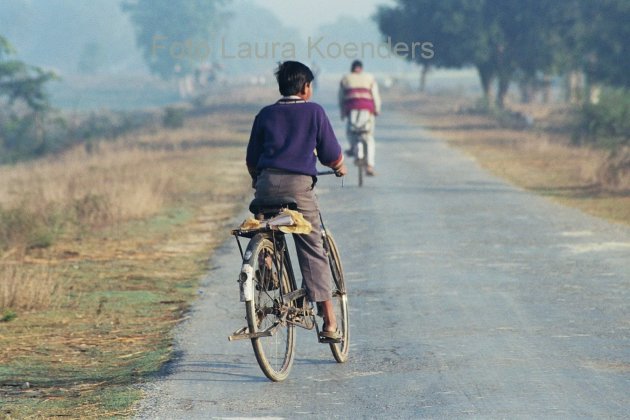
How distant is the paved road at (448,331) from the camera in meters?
6.55

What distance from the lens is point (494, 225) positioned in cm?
1523

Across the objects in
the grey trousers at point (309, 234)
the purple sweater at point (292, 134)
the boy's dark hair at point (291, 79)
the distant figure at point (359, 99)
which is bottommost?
the distant figure at point (359, 99)

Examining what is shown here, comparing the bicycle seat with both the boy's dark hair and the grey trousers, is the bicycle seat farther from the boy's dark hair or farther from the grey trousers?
the boy's dark hair

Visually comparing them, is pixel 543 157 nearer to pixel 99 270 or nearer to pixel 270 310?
pixel 99 270

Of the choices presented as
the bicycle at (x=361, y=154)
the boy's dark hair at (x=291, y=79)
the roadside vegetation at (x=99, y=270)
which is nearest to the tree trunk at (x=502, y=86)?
the roadside vegetation at (x=99, y=270)

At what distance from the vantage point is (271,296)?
23.6 feet

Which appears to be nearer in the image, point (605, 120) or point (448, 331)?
point (448, 331)

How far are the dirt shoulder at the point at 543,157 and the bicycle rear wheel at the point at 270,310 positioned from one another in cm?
999

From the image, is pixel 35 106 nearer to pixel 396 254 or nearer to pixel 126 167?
pixel 126 167

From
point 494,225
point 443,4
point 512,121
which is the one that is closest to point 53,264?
point 494,225

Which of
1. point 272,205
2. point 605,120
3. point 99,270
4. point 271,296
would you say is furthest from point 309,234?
point 605,120

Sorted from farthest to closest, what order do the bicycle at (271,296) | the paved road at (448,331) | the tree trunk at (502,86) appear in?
the tree trunk at (502,86), the bicycle at (271,296), the paved road at (448,331)

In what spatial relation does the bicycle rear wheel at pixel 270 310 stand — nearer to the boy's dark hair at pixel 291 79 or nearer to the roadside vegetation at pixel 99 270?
the roadside vegetation at pixel 99 270

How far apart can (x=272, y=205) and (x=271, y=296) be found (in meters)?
0.54
